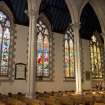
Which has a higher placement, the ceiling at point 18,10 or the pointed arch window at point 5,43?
the ceiling at point 18,10

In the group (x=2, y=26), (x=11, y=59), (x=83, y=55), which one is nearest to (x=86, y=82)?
(x=83, y=55)

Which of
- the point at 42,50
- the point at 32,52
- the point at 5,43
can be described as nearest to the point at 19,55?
the point at 5,43

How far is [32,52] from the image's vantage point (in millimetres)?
11164

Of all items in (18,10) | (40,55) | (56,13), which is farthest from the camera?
(56,13)

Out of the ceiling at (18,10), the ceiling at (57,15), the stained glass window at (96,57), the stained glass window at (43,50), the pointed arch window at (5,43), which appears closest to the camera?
the pointed arch window at (5,43)

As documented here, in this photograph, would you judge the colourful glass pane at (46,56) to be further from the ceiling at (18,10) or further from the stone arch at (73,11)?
the stone arch at (73,11)

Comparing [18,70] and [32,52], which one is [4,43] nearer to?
[18,70]

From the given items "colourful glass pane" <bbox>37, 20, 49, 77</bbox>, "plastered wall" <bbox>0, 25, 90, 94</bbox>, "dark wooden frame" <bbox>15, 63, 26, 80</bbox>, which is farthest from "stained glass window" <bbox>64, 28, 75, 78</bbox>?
"dark wooden frame" <bbox>15, 63, 26, 80</bbox>

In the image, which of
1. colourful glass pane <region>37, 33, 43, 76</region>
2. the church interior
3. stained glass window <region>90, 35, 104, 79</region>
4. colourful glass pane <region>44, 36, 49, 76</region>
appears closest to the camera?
the church interior

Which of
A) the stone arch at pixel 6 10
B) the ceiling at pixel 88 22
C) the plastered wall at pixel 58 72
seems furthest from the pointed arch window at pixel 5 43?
the ceiling at pixel 88 22

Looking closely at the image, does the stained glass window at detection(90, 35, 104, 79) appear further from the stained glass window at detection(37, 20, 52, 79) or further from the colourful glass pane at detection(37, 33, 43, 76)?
the colourful glass pane at detection(37, 33, 43, 76)

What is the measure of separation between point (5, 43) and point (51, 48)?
3997mm

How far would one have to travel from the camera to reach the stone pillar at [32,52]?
10.8 metres

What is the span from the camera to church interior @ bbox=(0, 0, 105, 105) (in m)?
14.0
